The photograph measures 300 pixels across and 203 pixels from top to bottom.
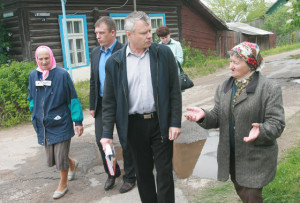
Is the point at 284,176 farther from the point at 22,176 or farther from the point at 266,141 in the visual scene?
the point at 22,176

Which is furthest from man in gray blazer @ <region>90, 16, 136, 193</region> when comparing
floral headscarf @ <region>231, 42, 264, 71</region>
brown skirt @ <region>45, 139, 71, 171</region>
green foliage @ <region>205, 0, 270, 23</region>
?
green foliage @ <region>205, 0, 270, 23</region>

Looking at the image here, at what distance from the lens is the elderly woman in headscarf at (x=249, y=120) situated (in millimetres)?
2402

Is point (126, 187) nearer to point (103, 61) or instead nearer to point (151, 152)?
point (151, 152)

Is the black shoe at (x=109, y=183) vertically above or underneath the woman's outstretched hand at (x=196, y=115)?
underneath

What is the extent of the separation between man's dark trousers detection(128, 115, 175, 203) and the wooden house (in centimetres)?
869

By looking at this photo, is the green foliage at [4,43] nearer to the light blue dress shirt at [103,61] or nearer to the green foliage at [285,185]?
the light blue dress shirt at [103,61]

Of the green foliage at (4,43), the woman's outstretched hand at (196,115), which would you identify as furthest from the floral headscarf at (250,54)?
the green foliage at (4,43)

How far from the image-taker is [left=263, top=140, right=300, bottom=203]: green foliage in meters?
3.17

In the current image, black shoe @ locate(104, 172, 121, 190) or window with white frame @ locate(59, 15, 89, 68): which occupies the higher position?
window with white frame @ locate(59, 15, 89, 68)

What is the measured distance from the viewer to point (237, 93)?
2594 millimetres

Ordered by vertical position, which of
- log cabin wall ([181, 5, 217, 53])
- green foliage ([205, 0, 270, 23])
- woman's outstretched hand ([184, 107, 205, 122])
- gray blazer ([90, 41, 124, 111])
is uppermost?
green foliage ([205, 0, 270, 23])

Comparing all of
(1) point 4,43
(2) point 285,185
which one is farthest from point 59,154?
(1) point 4,43

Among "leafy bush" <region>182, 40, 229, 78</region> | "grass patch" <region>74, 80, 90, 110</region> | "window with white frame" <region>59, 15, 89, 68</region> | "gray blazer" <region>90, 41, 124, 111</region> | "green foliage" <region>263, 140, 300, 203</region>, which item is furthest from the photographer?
"leafy bush" <region>182, 40, 229, 78</region>

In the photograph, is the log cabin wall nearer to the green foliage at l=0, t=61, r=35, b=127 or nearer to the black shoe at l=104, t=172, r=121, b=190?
the green foliage at l=0, t=61, r=35, b=127
